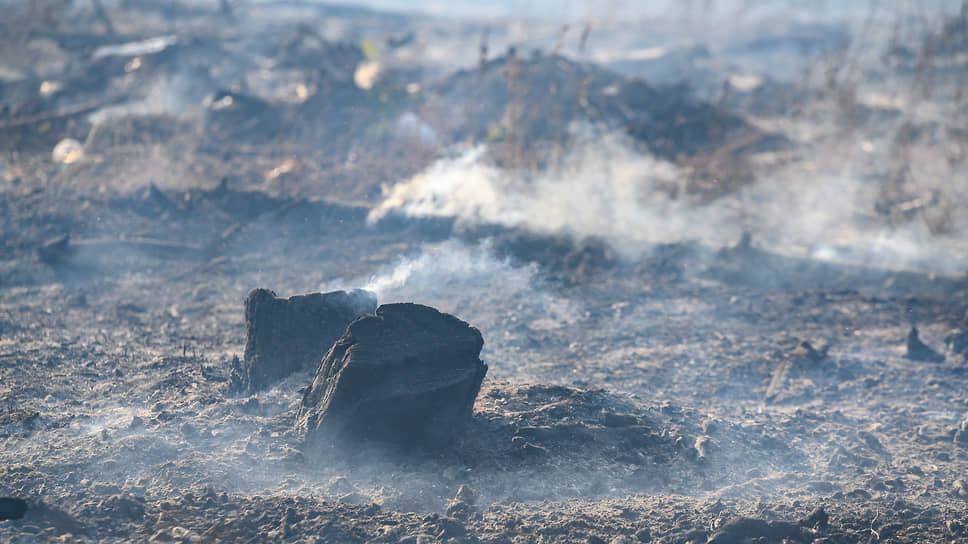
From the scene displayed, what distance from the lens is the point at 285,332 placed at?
5.92 meters

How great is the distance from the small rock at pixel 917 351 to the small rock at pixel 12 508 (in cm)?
768

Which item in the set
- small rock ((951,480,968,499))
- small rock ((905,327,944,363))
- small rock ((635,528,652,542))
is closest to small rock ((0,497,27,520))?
small rock ((635,528,652,542))

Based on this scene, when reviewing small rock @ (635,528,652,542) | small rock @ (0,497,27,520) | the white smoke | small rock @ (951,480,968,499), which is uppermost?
the white smoke

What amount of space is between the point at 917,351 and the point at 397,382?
5558 mm

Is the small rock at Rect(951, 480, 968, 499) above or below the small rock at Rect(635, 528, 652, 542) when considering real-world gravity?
below

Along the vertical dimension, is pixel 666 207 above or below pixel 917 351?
above

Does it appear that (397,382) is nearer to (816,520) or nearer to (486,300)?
(816,520)

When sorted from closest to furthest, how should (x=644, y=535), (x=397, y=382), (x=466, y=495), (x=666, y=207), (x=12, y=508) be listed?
(x=12, y=508) < (x=644, y=535) < (x=466, y=495) < (x=397, y=382) < (x=666, y=207)

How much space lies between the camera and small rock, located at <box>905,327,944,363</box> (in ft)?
Answer: 24.7

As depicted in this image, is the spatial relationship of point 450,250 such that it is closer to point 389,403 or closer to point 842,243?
point 389,403

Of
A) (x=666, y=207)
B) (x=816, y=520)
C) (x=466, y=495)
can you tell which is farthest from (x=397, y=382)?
(x=666, y=207)

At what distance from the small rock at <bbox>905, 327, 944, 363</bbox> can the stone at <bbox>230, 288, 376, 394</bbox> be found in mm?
5589

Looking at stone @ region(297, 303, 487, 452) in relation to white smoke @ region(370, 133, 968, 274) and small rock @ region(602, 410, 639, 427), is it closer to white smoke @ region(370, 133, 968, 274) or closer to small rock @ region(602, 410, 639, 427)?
small rock @ region(602, 410, 639, 427)

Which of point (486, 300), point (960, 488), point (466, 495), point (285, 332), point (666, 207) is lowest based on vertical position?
point (486, 300)
